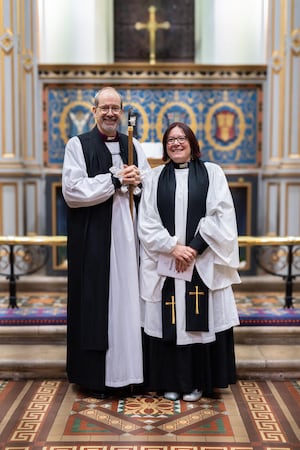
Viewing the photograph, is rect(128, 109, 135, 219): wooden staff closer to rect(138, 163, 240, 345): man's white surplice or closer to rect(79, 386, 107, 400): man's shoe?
rect(138, 163, 240, 345): man's white surplice

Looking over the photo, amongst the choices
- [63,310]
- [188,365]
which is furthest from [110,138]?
[63,310]

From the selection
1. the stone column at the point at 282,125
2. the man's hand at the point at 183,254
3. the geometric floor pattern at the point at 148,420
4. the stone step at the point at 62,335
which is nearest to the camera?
the geometric floor pattern at the point at 148,420

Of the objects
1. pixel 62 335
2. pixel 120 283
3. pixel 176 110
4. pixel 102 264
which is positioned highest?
pixel 176 110

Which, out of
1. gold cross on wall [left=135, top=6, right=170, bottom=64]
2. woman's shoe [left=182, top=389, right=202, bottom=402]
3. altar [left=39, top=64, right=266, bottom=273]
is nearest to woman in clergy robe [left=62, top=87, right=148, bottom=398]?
woman's shoe [left=182, top=389, right=202, bottom=402]

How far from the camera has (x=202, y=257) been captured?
152 inches

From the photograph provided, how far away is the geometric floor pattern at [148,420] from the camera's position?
3.34 m

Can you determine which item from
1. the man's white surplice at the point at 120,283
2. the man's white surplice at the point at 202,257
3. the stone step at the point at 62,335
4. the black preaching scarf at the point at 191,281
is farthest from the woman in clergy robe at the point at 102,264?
the stone step at the point at 62,335

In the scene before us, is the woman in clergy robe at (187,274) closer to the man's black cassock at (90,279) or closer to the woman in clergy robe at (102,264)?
the woman in clergy robe at (102,264)

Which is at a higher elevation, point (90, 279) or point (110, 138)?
point (110, 138)

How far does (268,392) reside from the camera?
13.7ft

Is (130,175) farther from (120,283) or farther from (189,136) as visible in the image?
(120,283)

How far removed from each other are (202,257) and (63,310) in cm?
213

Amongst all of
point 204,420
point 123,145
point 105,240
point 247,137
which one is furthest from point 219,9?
point 204,420

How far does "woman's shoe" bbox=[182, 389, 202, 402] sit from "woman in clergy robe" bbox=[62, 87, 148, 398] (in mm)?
320
